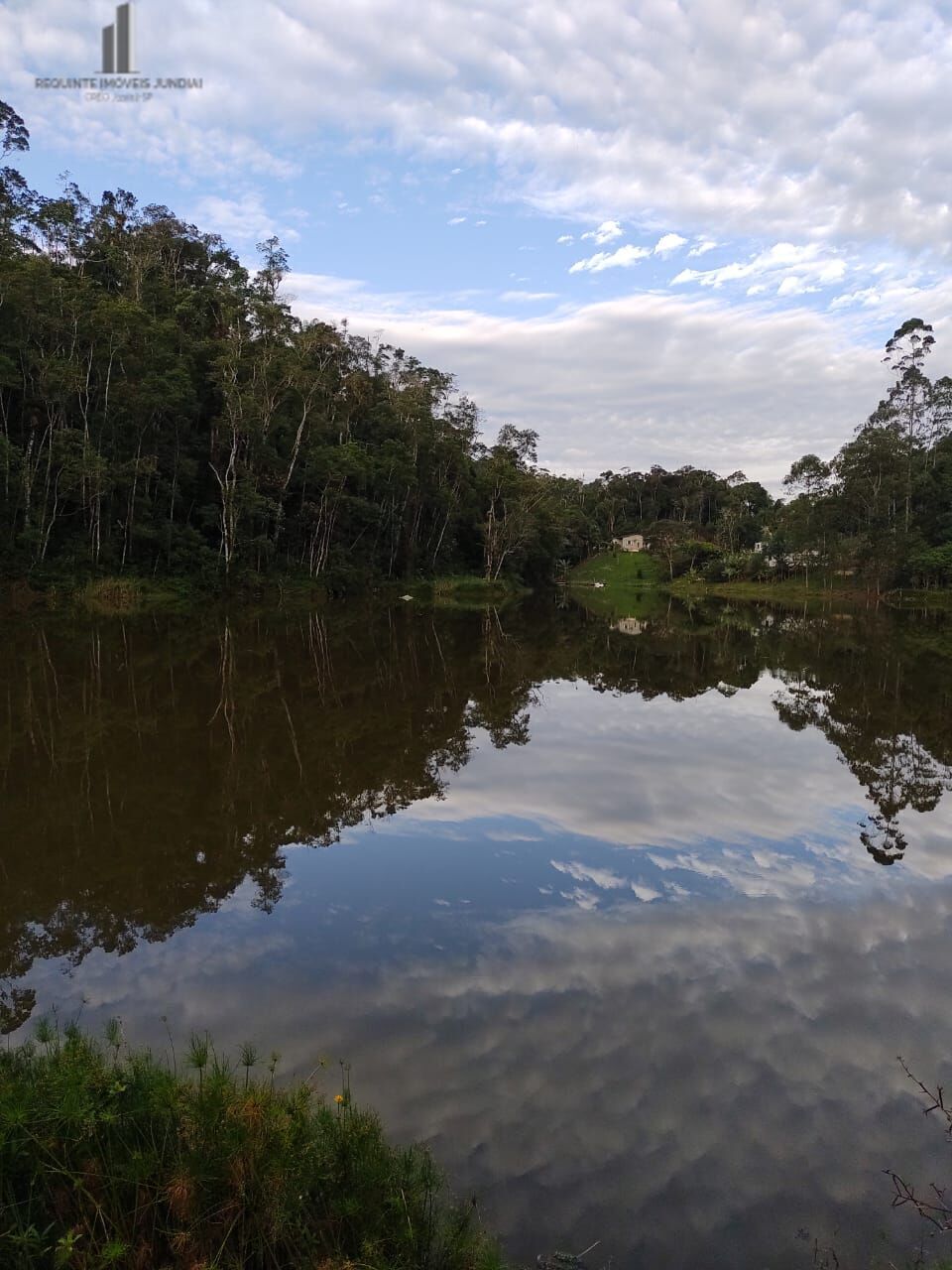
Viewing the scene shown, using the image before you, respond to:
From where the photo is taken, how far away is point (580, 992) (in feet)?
14.9

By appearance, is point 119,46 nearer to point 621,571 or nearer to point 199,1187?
point 199,1187

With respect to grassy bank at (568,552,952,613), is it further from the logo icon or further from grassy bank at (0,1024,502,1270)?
grassy bank at (0,1024,502,1270)

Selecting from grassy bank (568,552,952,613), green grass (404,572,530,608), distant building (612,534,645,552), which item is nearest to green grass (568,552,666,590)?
grassy bank (568,552,952,613)

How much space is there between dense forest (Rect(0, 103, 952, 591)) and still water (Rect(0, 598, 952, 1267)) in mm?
22090

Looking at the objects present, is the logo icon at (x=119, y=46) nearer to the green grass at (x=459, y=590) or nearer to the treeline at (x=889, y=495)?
the green grass at (x=459, y=590)

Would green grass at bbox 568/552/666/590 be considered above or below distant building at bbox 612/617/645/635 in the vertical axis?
above

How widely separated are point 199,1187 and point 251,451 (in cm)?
3809

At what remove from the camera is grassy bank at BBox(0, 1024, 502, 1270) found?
2547 millimetres

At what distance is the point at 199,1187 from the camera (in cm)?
267

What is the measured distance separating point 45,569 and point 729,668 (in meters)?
24.7

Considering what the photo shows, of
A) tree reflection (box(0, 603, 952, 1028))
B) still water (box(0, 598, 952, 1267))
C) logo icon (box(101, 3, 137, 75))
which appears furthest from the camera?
logo icon (box(101, 3, 137, 75))

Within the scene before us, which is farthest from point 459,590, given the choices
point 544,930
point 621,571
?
point 544,930

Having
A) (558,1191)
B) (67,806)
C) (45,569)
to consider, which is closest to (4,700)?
(67,806)

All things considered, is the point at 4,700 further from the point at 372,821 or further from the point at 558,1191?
the point at 558,1191
